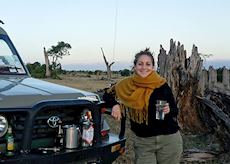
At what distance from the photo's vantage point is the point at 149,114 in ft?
15.1

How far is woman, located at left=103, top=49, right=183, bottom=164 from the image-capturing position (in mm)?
4621

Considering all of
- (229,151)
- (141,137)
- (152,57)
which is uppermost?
(152,57)

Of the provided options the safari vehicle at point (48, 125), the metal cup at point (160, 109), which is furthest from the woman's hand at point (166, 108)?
the safari vehicle at point (48, 125)

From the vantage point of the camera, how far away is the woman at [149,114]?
4621 mm

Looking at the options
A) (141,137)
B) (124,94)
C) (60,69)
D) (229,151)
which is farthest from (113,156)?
(60,69)

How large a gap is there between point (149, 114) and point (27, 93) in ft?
4.16

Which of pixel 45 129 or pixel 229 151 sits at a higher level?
pixel 45 129

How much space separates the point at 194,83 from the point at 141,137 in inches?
207

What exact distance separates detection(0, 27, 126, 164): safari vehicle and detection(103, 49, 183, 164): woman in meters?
0.31

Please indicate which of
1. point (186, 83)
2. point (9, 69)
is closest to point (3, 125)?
point (9, 69)

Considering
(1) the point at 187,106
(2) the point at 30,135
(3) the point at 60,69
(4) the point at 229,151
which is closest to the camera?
(2) the point at 30,135

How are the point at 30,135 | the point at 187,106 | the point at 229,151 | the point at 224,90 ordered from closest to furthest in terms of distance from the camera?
1. the point at 30,135
2. the point at 229,151
3. the point at 224,90
4. the point at 187,106

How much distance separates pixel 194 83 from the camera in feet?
32.1

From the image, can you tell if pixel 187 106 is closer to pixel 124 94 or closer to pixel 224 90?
pixel 224 90
